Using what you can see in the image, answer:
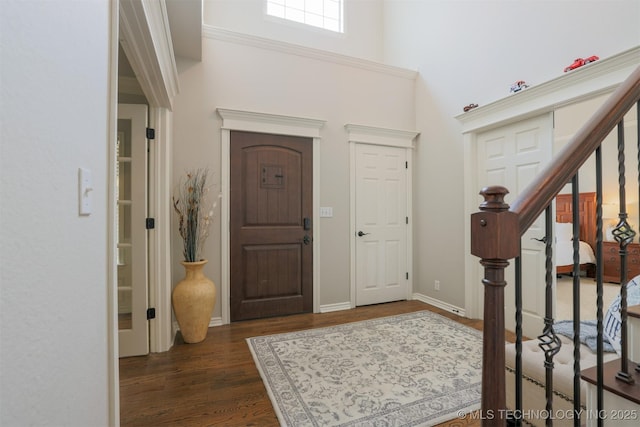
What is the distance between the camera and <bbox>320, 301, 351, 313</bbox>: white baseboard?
11.6 feet

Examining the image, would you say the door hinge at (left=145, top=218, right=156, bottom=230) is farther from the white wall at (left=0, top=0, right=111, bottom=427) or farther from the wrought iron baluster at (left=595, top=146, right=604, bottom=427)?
the wrought iron baluster at (left=595, top=146, right=604, bottom=427)

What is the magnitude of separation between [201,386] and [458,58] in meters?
3.99

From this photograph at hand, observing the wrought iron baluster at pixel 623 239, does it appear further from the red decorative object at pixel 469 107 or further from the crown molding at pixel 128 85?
the crown molding at pixel 128 85

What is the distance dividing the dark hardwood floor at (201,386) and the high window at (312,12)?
4300 millimetres

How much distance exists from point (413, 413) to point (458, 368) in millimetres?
671

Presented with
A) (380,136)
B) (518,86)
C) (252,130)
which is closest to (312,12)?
(380,136)

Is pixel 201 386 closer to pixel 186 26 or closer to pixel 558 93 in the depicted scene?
pixel 186 26

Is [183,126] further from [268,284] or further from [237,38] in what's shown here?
[268,284]

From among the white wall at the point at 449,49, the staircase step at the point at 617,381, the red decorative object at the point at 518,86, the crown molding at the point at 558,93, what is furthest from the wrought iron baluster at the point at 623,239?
the red decorative object at the point at 518,86

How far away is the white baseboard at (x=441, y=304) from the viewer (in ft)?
11.1

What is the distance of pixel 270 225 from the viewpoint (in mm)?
3340

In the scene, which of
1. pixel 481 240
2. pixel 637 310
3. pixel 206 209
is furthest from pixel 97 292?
pixel 206 209

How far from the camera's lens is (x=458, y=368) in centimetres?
219

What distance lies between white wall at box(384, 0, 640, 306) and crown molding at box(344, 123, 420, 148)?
18cm
